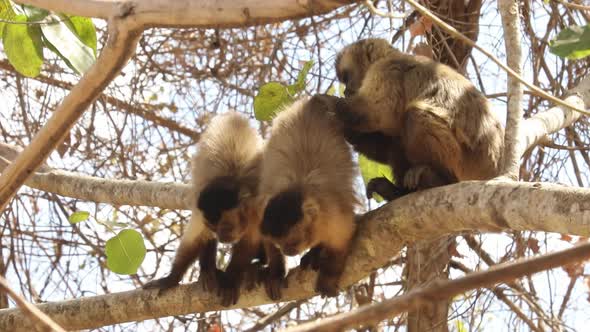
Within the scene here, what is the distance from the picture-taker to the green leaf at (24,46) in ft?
10.9

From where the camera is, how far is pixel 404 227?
3.18 metres

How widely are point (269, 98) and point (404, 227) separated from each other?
133 cm

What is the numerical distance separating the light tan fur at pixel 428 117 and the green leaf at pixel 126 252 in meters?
1.28

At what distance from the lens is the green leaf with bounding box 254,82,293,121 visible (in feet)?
13.6

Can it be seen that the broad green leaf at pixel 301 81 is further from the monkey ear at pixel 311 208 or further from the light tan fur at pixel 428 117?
the monkey ear at pixel 311 208

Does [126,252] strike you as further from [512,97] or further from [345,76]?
[512,97]

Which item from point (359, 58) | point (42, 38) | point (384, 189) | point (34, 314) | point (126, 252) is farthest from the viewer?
point (359, 58)

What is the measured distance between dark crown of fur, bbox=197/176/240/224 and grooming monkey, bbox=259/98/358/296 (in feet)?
0.60

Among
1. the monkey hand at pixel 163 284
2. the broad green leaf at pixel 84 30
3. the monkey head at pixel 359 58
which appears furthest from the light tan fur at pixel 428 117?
the broad green leaf at pixel 84 30

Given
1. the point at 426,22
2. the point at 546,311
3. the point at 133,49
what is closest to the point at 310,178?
the point at 426,22

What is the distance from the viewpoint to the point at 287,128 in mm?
4082

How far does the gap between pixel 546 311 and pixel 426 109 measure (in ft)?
6.74

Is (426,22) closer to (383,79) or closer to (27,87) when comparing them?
(383,79)

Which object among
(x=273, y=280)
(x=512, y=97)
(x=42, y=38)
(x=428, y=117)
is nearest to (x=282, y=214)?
(x=273, y=280)
